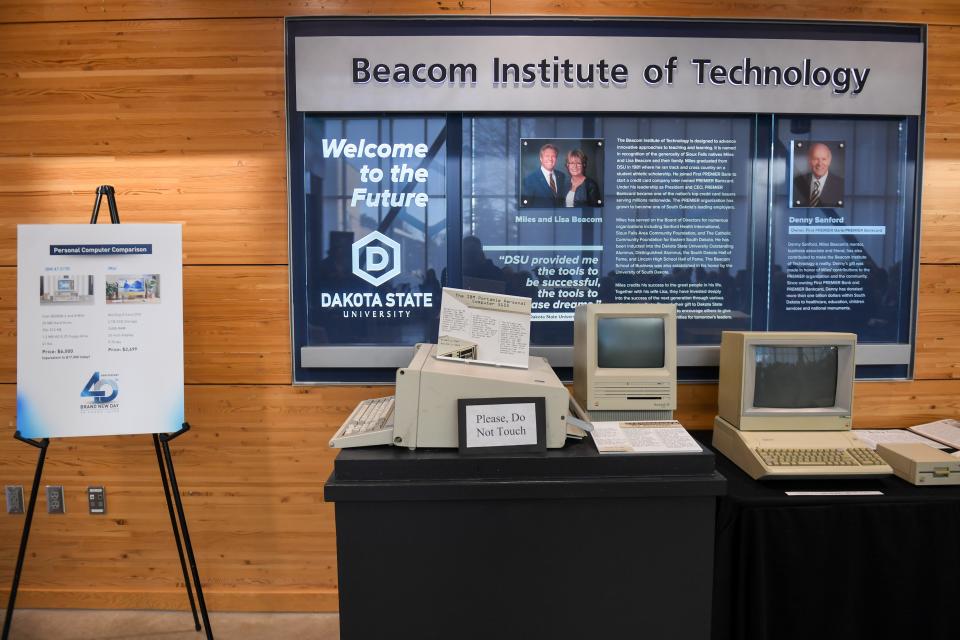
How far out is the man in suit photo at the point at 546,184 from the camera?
8.25ft

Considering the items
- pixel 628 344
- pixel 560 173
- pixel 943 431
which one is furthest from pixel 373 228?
pixel 943 431

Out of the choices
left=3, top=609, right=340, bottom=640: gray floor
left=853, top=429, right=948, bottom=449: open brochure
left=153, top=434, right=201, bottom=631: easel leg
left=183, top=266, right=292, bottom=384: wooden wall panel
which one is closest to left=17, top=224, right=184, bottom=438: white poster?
left=153, top=434, right=201, bottom=631: easel leg

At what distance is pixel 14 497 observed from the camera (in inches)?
103

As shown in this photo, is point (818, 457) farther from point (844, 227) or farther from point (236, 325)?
point (236, 325)

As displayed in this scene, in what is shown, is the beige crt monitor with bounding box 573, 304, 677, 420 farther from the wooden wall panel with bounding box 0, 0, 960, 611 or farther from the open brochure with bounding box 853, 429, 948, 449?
the open brochure with bounding box 853, 429, 948, 449

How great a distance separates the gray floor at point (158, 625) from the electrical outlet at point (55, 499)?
1.66 feet

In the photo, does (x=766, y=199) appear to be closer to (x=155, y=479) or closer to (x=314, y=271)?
(x=314, y=271)

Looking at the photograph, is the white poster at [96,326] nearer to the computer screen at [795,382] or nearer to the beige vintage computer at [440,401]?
the beige vintage computer at [440,401]

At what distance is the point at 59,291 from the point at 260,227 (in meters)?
0.81

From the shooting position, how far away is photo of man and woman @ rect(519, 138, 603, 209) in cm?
251

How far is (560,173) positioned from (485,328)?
3.36 feet

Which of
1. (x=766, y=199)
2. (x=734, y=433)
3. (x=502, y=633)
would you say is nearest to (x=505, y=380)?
(x=502, y=633)

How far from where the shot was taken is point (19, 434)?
7.06 ft

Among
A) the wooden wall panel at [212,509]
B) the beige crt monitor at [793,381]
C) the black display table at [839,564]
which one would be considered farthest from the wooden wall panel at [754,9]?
the black display table at [839,564]
